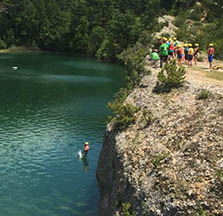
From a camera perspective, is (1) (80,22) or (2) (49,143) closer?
(2) (49,143)

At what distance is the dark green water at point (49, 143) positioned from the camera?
→ 2744 cm

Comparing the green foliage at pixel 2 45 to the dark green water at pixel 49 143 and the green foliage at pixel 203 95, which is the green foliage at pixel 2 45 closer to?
the dark green water at pixel 49 143

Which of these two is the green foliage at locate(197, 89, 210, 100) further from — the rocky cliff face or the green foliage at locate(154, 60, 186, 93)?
the green foliage at locate(154, 60, 186, 93)

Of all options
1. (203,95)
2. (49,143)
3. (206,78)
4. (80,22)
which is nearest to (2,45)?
(80,22)

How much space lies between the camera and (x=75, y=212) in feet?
85.4

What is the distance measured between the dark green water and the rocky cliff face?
221 inches

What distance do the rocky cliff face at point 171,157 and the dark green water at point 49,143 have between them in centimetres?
563

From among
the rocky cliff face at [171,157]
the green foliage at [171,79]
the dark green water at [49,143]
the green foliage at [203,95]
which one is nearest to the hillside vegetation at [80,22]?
the dark green water at [49,143]

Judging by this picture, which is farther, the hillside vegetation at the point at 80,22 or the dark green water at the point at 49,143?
the hillside vegetation at the point at 80,22

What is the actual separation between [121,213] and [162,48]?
62.7 ft

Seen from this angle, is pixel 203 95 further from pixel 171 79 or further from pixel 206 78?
pixel 206 78

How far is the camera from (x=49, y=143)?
39125 mm

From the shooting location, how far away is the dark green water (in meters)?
27.4

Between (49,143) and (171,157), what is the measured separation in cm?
2459
